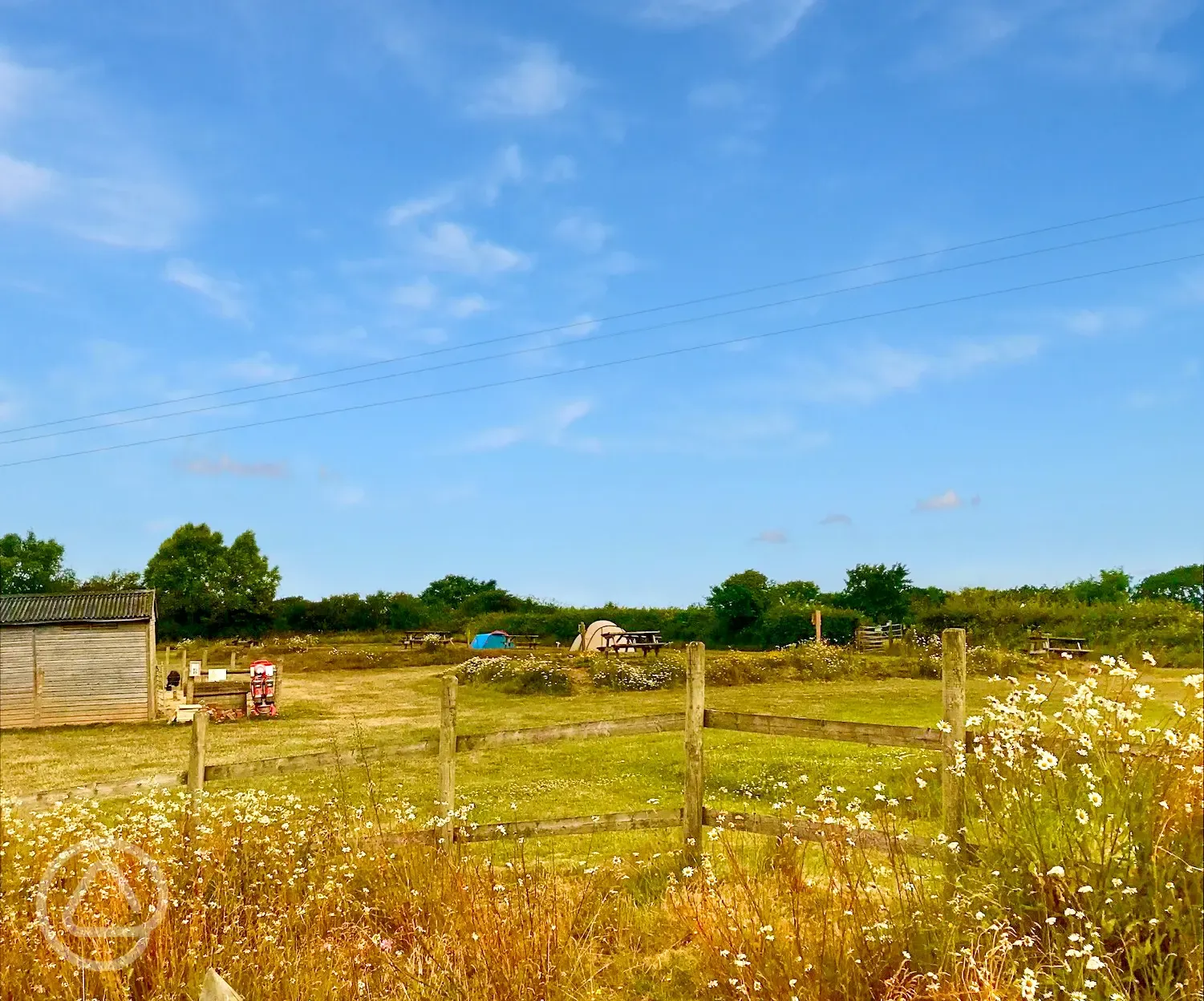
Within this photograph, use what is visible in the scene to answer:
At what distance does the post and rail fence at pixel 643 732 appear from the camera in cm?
661

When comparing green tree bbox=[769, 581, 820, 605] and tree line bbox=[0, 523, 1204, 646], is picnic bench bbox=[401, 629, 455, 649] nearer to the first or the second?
tree line bbox=[0, 523, 1204, 646]

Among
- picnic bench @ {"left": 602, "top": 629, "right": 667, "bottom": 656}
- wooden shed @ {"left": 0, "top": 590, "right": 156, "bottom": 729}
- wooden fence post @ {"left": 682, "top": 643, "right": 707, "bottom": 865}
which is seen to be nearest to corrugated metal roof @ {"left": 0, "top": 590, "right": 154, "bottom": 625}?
wooden shed @ {"left": 0, "top": 590, "right": 156, "bottom": 729}

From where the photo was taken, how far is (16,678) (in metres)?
25.6

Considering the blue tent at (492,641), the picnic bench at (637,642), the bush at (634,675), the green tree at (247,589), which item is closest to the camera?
the bush at (634,675)

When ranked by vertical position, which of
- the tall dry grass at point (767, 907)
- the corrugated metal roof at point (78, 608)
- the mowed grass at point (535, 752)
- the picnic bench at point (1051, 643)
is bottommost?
the mowed grass at point (535, 752)

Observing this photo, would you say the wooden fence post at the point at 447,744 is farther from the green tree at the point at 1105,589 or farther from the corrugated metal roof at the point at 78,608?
the green tree at the point at 1105,589

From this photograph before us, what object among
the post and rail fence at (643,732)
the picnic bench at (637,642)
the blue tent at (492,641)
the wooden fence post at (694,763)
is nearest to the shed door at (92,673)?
the picnic bench at (637,642)

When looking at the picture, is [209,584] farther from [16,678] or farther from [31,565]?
[16,678]

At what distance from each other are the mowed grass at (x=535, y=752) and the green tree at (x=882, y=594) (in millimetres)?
16688

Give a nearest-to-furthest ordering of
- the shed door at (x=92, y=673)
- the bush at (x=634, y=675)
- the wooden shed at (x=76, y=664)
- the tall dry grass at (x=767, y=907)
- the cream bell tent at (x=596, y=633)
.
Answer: the tall dry grass at (x=767, y=907)
the wooden shed at (x=76, y=664)
the shed door at (x=92, y=673)
the bush at (x=634, y=675)
the cream bell tent at (x=596, y=633)

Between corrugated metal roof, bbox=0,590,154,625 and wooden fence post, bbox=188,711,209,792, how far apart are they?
68.4 feet

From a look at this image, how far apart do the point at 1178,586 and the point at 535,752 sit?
35.3 m

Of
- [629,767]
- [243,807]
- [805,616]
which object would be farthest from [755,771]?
[805,616]

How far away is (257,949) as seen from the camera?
201 inches
